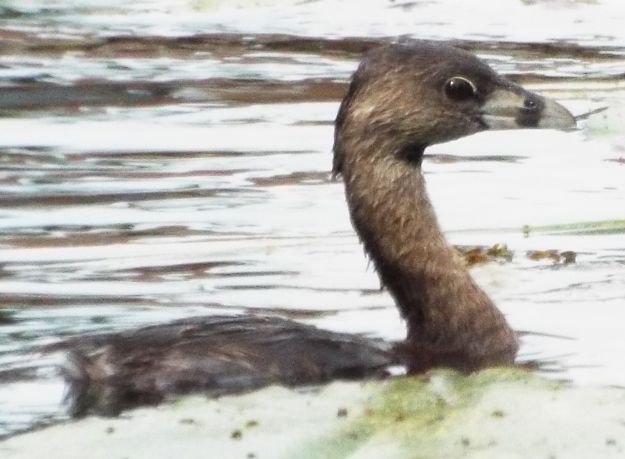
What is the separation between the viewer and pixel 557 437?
694 centimetres

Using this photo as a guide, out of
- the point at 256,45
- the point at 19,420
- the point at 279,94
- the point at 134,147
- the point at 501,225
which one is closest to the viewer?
the point at 19,420

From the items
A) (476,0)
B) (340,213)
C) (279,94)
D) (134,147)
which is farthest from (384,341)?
(476,0)

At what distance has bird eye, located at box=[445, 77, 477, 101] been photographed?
1000cm

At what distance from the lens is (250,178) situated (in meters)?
14.1

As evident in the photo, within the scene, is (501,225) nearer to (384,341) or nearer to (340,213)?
(340,213)

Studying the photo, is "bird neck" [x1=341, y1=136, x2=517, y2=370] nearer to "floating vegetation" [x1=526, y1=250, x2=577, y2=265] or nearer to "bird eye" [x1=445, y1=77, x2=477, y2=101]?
"bird eye" [x1=445, y1=77, x2=477, y2=101]

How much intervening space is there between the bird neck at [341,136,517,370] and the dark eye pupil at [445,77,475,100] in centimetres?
32

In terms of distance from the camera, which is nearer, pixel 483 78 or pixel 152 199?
pixel 483 78

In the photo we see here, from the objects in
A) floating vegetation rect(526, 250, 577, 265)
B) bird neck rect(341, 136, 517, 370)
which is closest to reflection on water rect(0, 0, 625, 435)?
floating vegetation rect(526, 250, 577, 265)

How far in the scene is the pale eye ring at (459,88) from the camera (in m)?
10.0

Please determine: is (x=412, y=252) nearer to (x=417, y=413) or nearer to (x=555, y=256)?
(x=555, y=256)

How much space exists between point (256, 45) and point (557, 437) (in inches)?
531

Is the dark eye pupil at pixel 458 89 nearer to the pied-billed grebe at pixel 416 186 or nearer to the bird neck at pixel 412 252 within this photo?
the pied-billed grebe at pixel 416 186

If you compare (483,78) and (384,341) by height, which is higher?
(483,78)
